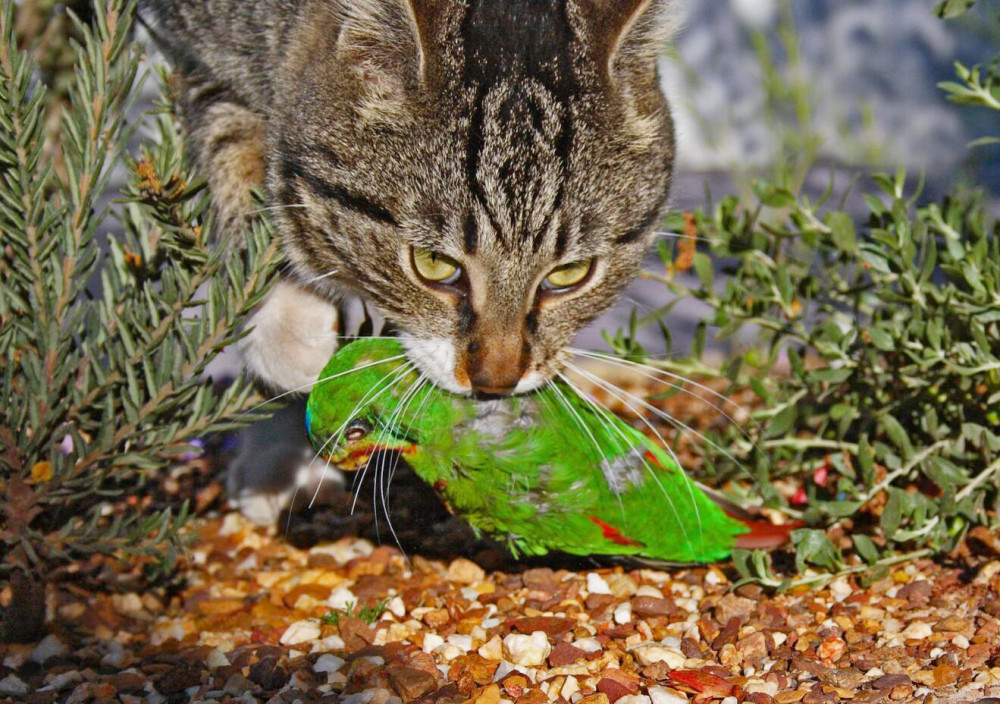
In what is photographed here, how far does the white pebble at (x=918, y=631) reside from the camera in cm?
182

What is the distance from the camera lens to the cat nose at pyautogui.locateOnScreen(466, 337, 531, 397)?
6.02 ft

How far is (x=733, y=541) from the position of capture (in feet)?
6.79

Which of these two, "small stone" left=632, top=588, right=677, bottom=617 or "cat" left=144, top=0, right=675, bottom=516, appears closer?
"cat" left=144, top=0, right=675, bottom=516

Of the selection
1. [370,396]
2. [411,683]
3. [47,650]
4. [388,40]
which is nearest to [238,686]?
[411,683]

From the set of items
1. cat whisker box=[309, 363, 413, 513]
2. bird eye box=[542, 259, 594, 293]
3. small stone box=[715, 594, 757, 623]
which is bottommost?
small stone box=[715, 594, 757, 623]

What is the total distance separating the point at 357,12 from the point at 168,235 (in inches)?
20.3

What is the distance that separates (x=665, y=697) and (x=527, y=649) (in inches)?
11.2

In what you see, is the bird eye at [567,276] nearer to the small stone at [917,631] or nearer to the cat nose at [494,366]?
the cat nose at [494,366]

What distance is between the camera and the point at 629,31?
1949mm

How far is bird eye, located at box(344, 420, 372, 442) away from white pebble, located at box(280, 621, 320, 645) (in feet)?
1.46

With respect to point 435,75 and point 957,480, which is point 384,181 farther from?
point 957,480

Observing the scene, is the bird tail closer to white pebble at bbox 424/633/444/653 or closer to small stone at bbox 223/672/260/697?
white pebble at bbox 424/633/444/653

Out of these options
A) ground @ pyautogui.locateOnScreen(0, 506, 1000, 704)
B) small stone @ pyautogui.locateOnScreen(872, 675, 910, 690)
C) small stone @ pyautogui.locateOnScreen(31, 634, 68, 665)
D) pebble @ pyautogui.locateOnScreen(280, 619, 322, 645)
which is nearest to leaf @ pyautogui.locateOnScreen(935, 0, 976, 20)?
ground @ pyautogui.locateOnScreen(0, 506, 1000, 704)

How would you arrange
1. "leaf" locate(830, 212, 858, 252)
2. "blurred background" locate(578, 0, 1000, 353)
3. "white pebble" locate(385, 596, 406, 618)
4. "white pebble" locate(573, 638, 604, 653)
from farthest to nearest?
"blurred background" locate(578, 0, 1000, 353), "leaf" locate(830, 212, 858, 252), "white pebble" locate(385, 596, 406, 618), "white pebble" locate(573, 638, 604, 653)
